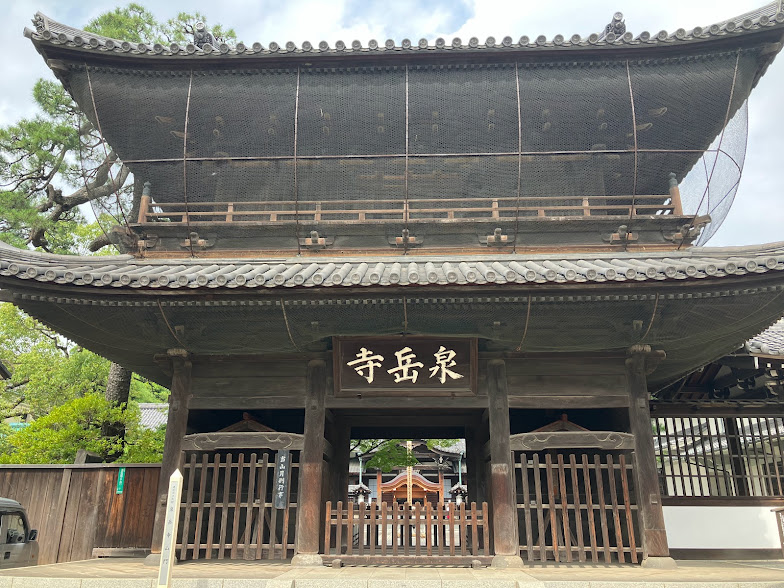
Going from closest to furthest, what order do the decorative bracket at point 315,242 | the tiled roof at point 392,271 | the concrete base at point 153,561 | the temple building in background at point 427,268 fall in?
the tiled roof at point 392,271
the temple building in background at point 427,268
the concrete base at point 153,561
the decorative bracket at point 315,242

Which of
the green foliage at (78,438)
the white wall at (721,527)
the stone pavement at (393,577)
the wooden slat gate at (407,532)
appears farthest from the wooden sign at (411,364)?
the green foliage at (78,438)

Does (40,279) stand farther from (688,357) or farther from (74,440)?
(688,357)

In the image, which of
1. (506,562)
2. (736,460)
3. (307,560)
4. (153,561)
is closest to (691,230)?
(736,460)

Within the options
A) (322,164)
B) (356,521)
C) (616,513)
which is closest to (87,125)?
(322,164)

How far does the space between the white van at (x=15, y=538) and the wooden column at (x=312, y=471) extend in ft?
16.0

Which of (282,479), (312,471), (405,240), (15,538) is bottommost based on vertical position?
(15,538)

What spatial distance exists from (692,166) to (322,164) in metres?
6.79

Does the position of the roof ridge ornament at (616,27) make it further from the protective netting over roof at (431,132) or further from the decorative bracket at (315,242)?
the decorative bracket at (315,242)

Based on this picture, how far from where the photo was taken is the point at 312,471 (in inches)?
347

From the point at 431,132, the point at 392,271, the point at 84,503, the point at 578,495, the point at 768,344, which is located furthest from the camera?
the point at 768,344

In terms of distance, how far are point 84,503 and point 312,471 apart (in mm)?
5266

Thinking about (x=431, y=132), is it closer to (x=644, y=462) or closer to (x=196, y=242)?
(x=196, y=242)

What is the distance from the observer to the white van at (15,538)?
30.6ft

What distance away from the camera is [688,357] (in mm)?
9781
